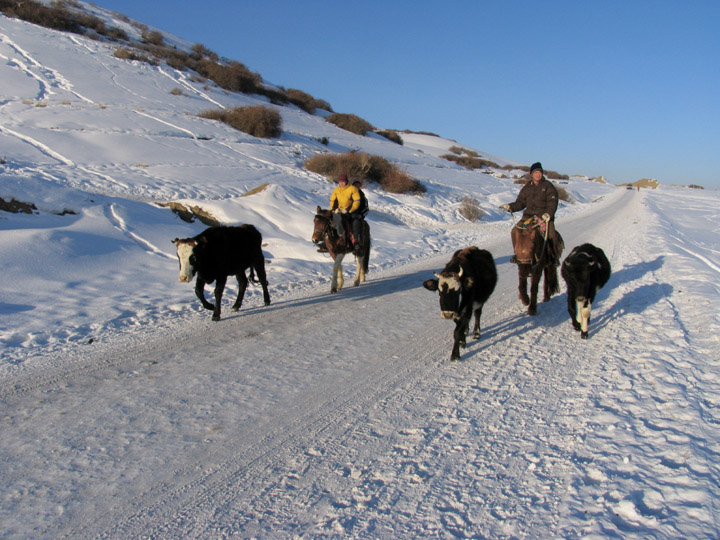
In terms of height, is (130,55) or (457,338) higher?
(130,55)

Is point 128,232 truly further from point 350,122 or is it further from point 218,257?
point 350,122

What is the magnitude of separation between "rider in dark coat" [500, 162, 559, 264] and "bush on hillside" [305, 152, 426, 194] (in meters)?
19.7

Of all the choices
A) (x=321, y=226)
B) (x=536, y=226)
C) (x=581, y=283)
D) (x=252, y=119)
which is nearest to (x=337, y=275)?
(x=321, y=226)

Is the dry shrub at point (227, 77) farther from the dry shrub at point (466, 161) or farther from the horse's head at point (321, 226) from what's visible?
the horse's head at point (321, 226)

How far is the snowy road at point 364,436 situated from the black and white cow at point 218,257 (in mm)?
809

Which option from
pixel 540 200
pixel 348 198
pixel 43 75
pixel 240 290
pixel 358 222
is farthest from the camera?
pixel 43 75

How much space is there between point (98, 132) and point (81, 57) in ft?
72.9

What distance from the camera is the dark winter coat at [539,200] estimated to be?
8.00m

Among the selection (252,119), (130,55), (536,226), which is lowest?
(536,226)

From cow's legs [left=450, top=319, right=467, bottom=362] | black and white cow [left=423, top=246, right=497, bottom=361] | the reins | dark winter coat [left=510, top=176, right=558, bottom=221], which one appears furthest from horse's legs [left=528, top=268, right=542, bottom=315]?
cow's legs [left=450, top=319, right=467, bottom=362]

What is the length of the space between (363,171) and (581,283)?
2245 cm

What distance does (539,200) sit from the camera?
8078mm

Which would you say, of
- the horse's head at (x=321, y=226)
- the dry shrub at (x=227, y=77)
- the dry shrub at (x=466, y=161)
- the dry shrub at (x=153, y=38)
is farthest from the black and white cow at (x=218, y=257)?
the dry shrub at (x=153, y=38)

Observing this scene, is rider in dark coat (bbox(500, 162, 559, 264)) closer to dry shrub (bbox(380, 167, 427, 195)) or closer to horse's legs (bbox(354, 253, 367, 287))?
horse's legs (bbox(354, 253, 367, 287))
